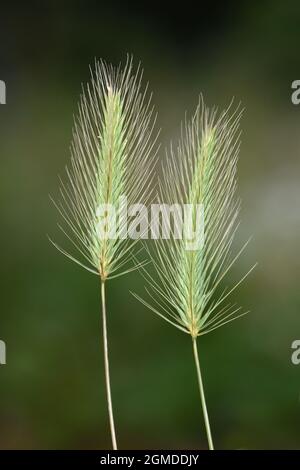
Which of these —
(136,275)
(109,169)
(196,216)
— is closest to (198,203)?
(196,216)

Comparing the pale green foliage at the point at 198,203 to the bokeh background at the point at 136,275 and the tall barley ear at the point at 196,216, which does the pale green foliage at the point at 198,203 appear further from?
the bokeh background at the point at 136,275

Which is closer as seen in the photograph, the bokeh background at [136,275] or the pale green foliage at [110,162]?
the pale green foliage at [110,162]

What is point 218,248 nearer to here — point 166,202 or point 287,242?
point 166,202

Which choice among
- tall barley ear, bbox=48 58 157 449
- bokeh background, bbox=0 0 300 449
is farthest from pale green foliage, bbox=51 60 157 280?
bokeh background, bbox=0 0 300 449

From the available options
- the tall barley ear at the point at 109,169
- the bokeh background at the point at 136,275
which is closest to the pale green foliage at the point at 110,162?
the tall barley ear at the point at 109,169

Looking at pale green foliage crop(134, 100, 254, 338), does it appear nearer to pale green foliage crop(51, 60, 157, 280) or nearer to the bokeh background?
pale green foliage crop(51, 60, 157, 280)

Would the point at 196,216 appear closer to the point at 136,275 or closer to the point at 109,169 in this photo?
the point at 109,169
